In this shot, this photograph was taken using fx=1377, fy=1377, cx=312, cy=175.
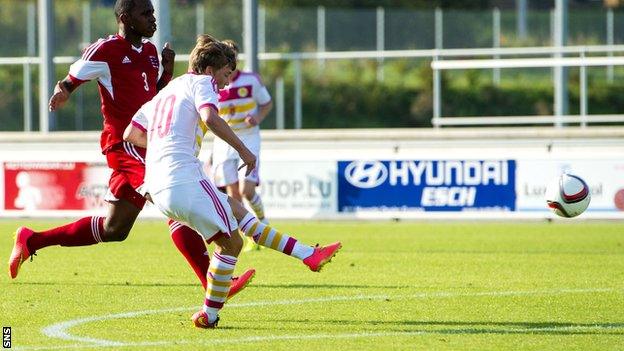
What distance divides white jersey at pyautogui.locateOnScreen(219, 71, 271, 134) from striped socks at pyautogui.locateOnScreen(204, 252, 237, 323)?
6327 millimetres

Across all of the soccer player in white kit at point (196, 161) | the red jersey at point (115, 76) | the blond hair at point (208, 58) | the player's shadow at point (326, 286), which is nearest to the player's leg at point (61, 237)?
the red jersey at point (115, 76)

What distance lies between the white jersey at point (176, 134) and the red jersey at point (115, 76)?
1.35 metres

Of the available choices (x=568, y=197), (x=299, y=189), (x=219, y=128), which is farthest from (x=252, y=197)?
(x=219, y=128)

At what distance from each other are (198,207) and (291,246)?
3.50ft

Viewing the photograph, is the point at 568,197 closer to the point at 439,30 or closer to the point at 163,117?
the point at 163,117

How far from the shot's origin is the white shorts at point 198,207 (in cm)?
805

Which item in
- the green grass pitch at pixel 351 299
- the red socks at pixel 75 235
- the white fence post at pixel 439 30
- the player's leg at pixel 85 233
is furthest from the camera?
the white fence post at pixel 439 30

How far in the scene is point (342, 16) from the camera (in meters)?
31.2

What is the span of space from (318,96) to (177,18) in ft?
13.3

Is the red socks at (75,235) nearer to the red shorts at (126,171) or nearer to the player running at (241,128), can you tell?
the red shorts at (126,171)

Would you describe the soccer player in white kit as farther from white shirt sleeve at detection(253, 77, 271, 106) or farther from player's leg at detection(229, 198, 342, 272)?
white shirt sleeve at detection(253, 77, 271, 106)

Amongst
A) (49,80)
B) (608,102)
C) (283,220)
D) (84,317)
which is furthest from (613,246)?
(608,102)

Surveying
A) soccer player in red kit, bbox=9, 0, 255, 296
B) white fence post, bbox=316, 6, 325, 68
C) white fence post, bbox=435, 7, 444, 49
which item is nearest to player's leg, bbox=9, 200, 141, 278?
soccer player in red kit, bbox=9, 0, 255, 296

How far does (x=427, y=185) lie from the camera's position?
18031mm
